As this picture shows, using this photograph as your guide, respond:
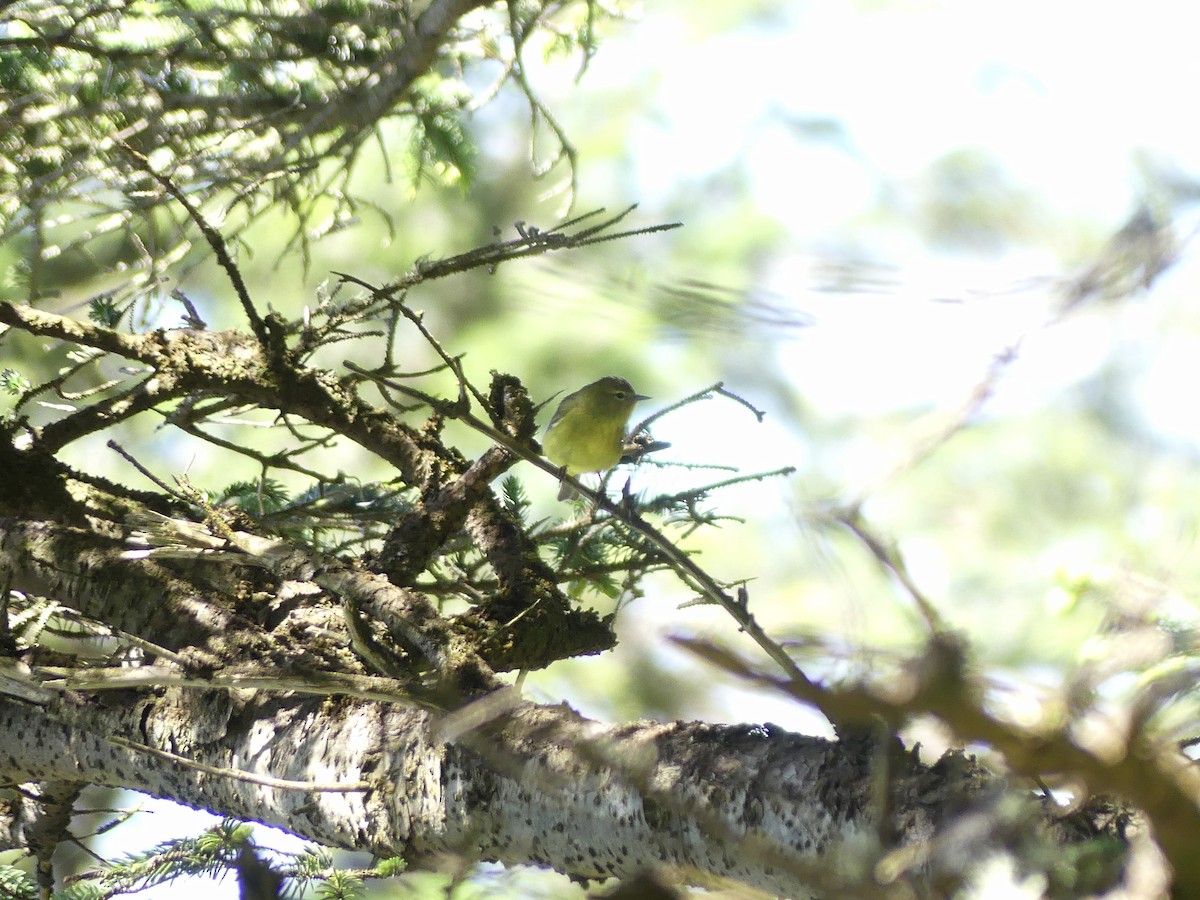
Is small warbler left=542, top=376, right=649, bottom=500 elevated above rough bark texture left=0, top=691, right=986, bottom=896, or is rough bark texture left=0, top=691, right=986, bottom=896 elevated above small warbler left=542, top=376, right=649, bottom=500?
small warbler left=542, top=376, right=649, bottom=500

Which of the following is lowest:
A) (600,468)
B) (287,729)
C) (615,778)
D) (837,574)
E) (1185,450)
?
(837,574)

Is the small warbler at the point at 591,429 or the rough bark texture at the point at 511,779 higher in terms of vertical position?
the small warbler at the point at 591,429

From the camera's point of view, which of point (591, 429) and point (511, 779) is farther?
point (591, 429)

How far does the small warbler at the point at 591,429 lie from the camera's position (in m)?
3.56

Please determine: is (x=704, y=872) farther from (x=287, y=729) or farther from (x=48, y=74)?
(x=48, y=74)

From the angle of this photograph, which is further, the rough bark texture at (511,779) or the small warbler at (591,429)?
the small warbler at (591,429)

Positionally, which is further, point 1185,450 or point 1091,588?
point 1091,588

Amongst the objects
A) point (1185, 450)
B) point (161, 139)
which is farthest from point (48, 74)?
point (1185, 450)

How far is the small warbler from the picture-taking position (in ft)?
11.7

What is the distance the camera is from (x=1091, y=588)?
7.64 feet

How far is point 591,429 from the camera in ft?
12.0

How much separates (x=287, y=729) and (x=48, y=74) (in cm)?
203

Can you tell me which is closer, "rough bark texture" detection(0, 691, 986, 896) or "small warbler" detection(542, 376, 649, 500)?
"rough bark texture" detection(0, 691, 986, 896)

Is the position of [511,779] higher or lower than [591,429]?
lower
